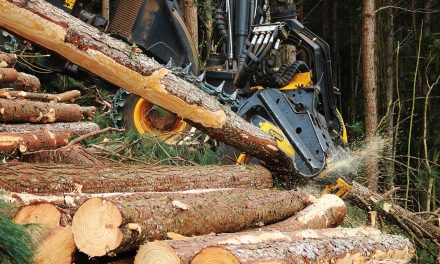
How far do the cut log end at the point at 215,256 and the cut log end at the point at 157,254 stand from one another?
0.10 meters

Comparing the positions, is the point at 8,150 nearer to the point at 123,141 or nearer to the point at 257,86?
the point at 123,141

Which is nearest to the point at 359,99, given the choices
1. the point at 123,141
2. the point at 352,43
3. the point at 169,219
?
the point at 352,43

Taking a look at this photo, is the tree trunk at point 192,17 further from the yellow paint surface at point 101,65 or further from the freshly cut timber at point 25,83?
the yellow paint surface at point 101,65

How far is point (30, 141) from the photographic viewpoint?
523 centimetres

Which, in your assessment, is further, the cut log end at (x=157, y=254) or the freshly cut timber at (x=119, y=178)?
the freshly cut timber at (x=119, y=178)

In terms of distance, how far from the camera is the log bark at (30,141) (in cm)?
500

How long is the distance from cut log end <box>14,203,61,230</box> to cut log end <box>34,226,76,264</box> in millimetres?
93

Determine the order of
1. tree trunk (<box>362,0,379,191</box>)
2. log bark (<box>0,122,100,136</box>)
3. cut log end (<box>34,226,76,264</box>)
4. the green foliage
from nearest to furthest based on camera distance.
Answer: the green foliage < cut log end (<box>34,226,76,264</box>) < log bark (<box>0,122,100,136</box>) < tree trunk (<box>362,0,379,191</box>)

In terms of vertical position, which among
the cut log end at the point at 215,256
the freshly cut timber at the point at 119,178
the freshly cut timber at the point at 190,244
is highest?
the cut log end at the point at 215,256

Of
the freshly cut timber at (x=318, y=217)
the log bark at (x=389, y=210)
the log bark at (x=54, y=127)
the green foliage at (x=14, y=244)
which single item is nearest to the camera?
the green foliage at (x=14, y=244)

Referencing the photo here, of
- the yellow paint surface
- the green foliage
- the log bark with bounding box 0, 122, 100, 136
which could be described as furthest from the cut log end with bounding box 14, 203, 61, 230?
the log bark with bounding box 0, 122, 100, 136

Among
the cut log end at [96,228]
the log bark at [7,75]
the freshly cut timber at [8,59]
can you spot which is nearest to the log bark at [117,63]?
the cut log end at [96,228]

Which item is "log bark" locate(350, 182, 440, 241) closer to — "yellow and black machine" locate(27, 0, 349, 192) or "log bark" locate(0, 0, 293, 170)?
"yellow and black machine" locate(27, 0, 349, 192)

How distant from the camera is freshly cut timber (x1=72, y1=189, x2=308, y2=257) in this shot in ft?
10.8
